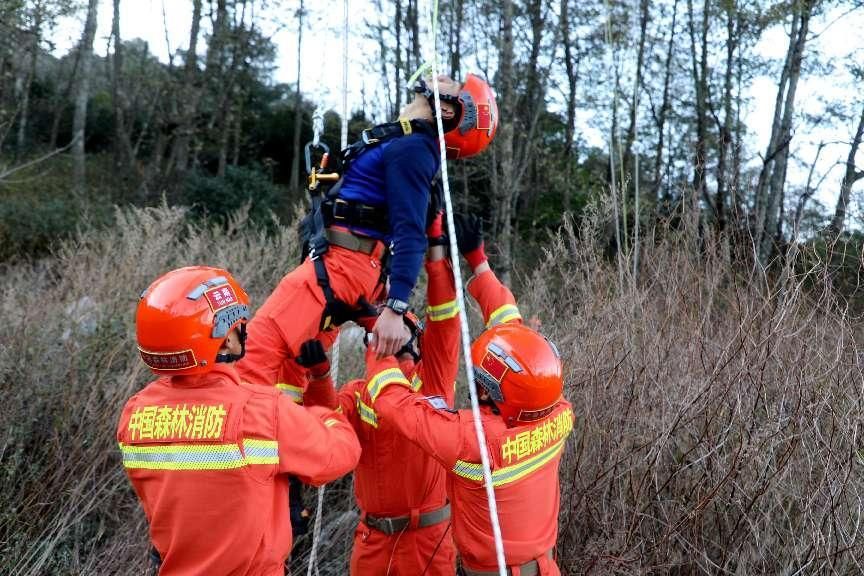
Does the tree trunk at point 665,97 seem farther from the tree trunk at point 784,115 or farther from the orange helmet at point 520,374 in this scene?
the orange helmet at point 520,374

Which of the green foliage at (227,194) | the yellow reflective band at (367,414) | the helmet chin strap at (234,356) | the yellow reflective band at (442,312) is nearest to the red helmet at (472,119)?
the yellow reflective band at (442,312)

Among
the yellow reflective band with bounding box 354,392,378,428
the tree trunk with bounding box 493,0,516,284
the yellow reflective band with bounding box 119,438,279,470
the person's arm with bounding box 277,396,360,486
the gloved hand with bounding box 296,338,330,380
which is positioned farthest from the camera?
the tree trunk with bounding box 493,0,516,284

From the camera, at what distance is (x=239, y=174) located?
17.9 m

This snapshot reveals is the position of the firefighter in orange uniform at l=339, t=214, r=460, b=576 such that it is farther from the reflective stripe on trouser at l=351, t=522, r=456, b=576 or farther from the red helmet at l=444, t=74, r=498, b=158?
the red helmet at l=444, t=74, r=498, b=158

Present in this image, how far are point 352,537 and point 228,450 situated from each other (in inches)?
99.2

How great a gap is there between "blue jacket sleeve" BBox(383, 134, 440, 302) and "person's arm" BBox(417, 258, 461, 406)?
1.60ft

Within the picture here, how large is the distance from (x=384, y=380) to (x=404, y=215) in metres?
0.77

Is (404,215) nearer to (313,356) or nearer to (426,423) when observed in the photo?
(313,356)

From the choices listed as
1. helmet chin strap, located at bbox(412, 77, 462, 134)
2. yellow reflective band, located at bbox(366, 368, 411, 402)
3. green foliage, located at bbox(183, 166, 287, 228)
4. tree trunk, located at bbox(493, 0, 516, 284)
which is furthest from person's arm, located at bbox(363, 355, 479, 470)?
green foliage, located at bbox(183, 166, 287, 228)

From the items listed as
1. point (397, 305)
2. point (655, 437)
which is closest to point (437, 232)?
point (397, 305)

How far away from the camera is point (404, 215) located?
9.68 ft

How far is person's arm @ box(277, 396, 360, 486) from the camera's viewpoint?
2141 mm

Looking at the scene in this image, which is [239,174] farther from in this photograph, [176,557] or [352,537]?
[176,557]

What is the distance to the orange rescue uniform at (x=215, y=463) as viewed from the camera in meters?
2.04
